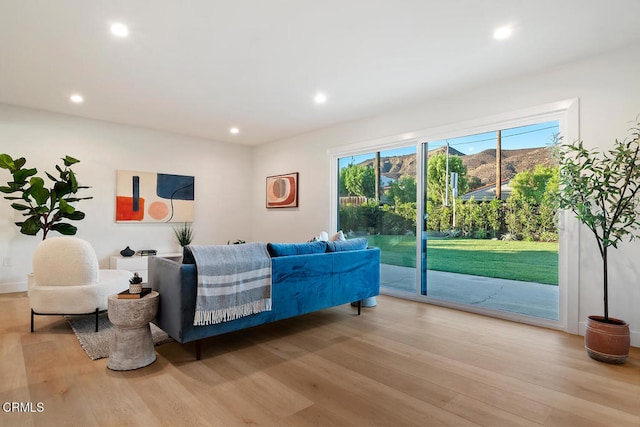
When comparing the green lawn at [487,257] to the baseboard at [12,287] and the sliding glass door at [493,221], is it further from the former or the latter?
the baseboard at [12,287]

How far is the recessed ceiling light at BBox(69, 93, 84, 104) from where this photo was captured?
4.21 m

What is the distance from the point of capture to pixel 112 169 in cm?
543

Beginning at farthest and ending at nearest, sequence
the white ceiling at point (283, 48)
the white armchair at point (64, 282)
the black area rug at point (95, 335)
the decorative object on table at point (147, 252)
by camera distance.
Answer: the decorative object on table at point (147, 252)
the white armchair at point (64, 282)
the black area rug at point (95, 335)
the white ceiling at point (283, 48)

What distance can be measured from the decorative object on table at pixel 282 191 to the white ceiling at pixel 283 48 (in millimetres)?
1810

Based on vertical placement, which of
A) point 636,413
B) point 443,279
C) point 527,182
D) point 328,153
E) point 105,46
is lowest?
point 636,413

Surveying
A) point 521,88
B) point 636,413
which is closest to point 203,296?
point 636,413

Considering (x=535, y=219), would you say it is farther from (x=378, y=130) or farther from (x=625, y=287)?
(x=378, y=130)

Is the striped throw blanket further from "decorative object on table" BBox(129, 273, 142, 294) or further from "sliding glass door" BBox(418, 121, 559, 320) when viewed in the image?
"sliding glass door" BBox(418, 121, 559, 320)

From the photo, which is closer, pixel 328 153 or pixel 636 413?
pixel 636 413

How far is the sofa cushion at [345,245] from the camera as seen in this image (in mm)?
3520

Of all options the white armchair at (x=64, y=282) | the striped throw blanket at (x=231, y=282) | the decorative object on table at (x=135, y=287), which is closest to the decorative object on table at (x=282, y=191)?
the striped throw blanket at (x=231, y=282)

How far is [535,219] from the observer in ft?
11.7

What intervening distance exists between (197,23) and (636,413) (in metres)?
3.90

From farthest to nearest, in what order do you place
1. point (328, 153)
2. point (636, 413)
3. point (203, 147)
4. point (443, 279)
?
point (203, 147) < point (328, 153) < point (443, 279) < point (636, 413)
